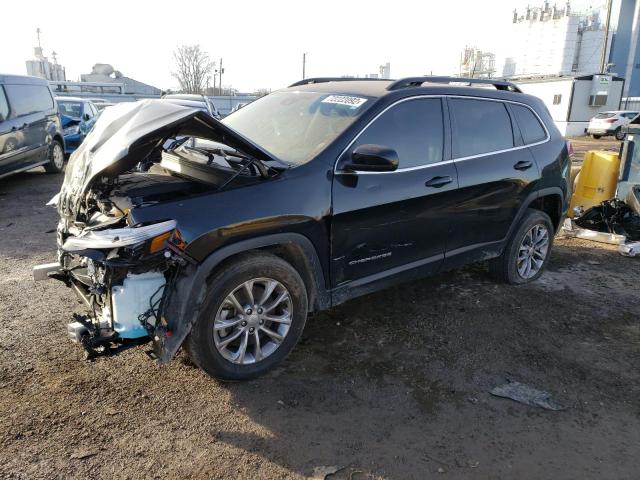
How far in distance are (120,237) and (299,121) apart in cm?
177

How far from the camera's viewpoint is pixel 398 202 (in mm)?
3684

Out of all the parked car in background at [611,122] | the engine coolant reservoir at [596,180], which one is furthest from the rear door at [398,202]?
the parked car in background at [611,122]

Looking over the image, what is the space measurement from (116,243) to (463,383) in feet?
7.62

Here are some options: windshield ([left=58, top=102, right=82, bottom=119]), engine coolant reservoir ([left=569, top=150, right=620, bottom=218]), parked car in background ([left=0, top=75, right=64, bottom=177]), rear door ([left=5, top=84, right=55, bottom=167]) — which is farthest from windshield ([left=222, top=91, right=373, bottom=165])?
windshield ([left=58, top=102, right=82, bottom=119])

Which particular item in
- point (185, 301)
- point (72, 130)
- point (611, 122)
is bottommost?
point (185, 301)

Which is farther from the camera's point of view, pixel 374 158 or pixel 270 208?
pixel 374 158

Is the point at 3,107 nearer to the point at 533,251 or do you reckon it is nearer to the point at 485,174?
the point at 485,174

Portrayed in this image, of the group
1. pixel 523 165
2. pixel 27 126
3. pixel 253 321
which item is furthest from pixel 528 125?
pixel 27 126

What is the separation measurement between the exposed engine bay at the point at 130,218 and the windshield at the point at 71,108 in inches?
488

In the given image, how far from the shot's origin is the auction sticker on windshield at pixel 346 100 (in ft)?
12.3

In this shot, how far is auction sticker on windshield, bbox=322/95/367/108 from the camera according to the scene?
375 cm

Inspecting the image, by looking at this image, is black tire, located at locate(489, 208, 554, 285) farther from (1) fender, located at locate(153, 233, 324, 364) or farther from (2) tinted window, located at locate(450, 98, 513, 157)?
(1) fender, located at locate(153, 233, 324, 364)

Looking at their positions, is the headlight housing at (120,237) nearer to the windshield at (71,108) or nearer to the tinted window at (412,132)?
the tinted window at (412,132)

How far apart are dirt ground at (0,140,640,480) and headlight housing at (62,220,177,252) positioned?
983 mm
